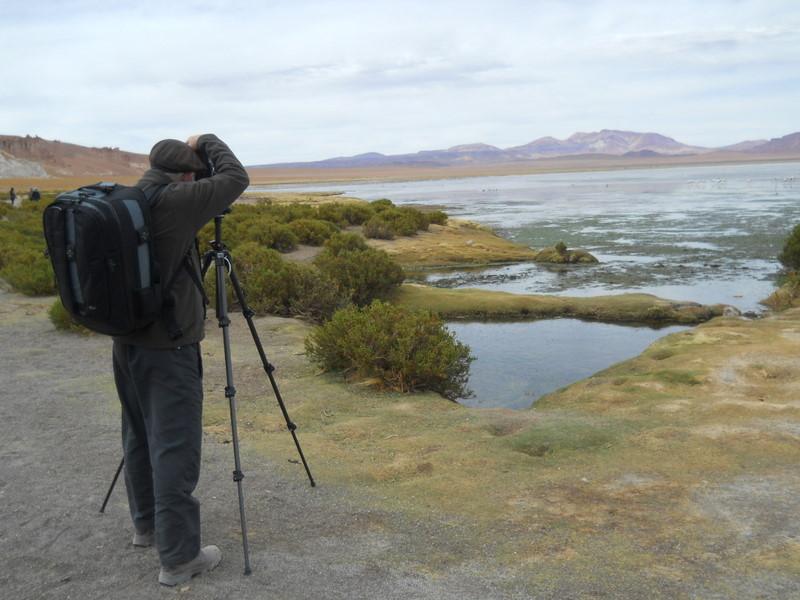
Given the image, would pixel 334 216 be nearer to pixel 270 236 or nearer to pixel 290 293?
pixel 270 236

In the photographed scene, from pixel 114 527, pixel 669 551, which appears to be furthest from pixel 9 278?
pixel 669 551

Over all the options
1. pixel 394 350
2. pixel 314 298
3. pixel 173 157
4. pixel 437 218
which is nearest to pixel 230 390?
pixel 173 157

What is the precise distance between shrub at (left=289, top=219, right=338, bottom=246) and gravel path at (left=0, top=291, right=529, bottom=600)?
18.4 meters

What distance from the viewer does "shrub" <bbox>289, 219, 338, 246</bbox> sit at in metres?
25.2

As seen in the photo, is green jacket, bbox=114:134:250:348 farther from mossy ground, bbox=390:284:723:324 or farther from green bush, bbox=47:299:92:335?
mossy ground, bbox=390:284:723:324

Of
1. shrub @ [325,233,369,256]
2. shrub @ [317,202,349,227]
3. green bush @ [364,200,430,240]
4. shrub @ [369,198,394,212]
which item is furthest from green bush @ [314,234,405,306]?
shrub @ [369,198,394,212]

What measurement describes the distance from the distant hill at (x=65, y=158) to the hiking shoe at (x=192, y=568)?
128294mm

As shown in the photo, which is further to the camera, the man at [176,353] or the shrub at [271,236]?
the shrub at [271,236]

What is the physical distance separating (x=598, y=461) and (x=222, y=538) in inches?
116

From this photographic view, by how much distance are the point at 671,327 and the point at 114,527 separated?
12.0 m

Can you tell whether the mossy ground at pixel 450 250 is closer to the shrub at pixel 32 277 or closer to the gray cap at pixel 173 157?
the shrub at pixel 32 277

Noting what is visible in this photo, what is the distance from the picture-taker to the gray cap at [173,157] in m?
4.06

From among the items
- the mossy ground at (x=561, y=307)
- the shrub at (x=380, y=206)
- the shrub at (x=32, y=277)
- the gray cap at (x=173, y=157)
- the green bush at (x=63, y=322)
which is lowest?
the mossy ground at (x=561, y=307)

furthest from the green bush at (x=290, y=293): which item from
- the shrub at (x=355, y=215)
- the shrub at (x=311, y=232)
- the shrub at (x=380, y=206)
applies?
the shrub at (x=380, y=206)
